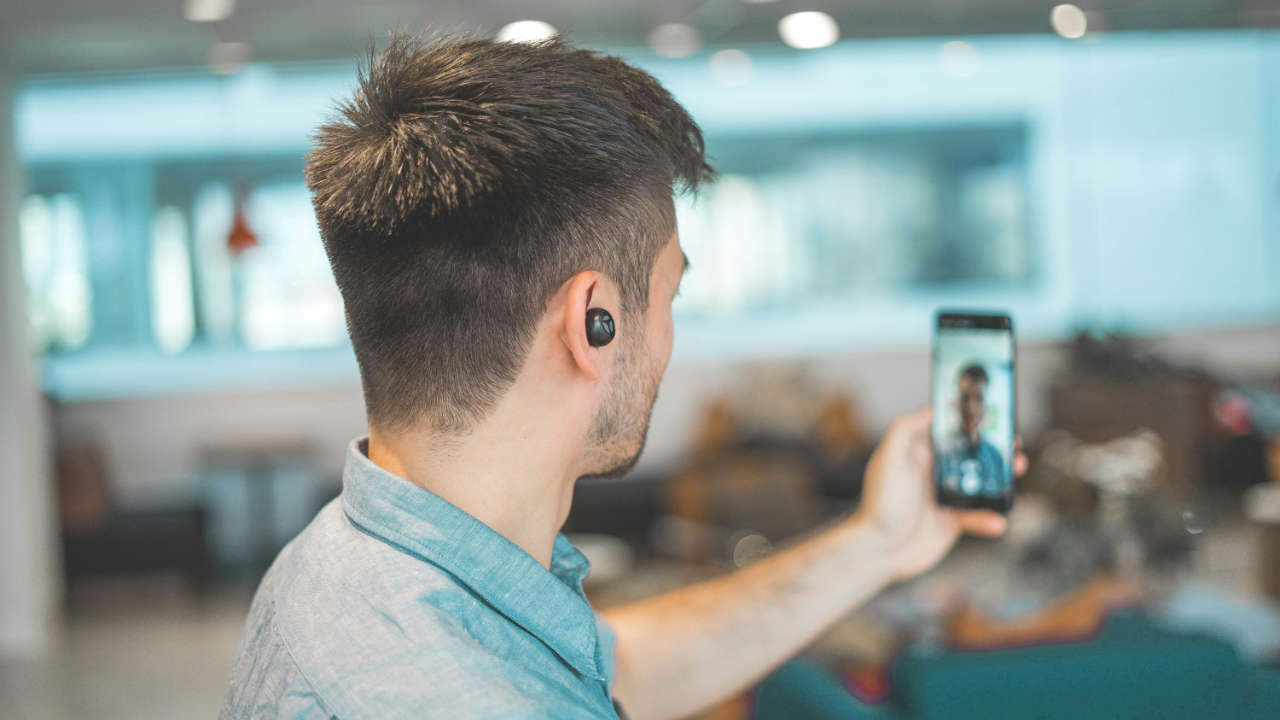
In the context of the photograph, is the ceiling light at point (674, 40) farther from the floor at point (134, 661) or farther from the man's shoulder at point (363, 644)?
the man's shoulder at point (363, 644)

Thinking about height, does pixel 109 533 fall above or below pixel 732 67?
below

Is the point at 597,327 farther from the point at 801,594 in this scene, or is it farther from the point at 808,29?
the point at 808,29

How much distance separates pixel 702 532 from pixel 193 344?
377cm

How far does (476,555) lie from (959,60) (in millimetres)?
7911

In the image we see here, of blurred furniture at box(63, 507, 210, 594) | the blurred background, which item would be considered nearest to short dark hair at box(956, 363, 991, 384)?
the blurred background

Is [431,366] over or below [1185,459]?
over

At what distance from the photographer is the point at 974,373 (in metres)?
1.27

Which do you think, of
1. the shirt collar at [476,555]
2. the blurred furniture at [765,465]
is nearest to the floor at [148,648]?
the blurred furniture at [765,465]

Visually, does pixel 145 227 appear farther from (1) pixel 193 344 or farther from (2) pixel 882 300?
(2) pixel 882 300

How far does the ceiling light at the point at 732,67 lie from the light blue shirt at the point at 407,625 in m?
7.25

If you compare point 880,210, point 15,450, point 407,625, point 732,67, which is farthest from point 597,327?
point 880,210

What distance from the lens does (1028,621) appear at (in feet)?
8.30

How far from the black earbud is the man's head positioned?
558 millimetres

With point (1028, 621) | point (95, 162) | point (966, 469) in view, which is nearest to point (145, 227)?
point (95, 162)
